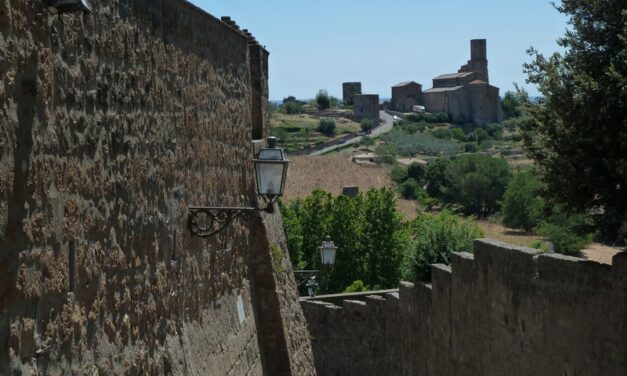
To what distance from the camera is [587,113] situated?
11.1 meters

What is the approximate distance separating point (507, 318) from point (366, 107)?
14762cm

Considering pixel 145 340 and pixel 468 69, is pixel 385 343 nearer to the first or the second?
pixel 145 340

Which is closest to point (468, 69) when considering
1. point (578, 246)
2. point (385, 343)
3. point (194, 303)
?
point (578, 246)

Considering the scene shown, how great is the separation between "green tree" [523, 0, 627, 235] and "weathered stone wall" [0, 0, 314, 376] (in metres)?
3.36

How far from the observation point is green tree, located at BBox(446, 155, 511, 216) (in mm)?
90062

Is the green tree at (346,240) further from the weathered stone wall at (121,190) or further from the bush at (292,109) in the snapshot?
the bush at (292,109)

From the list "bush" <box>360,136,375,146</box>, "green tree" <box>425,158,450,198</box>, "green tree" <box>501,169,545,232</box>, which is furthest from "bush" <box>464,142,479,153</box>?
"green tree" <box>501,169,545,232</box>

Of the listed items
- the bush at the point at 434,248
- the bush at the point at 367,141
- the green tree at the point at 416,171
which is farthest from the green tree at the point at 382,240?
the bush at the point at 367,141

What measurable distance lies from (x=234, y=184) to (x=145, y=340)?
3966 mm

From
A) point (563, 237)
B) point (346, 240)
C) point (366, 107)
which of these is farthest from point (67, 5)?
point (366, 107)

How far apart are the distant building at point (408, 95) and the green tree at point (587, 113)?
168 m

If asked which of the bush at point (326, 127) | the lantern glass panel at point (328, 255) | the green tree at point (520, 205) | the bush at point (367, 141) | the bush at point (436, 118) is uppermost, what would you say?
the bush at point (436, 118)

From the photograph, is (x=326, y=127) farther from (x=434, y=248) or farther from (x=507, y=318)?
(x=507, y=318)

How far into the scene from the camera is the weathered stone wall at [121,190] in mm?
5035
